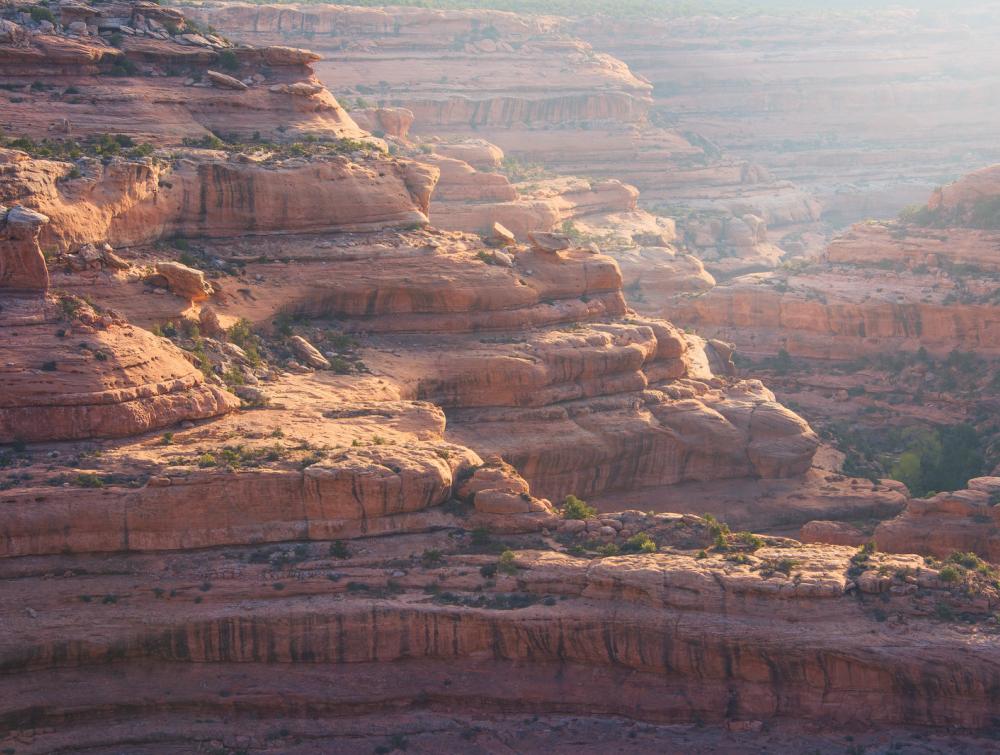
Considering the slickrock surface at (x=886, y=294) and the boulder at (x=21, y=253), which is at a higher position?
the boulder at (x=21, y=253)

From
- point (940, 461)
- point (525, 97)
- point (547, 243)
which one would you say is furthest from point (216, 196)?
point (525, 97)

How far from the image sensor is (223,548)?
39.0m

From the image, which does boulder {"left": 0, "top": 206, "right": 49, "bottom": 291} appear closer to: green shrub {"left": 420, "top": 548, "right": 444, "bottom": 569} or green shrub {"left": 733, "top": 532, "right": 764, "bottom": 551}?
green shrub {"left": 420, "top": 548, "right": 444, "bottom": 569}

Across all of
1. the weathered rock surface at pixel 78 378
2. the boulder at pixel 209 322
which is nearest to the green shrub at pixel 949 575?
the weathered rock surface at pixel 78 378

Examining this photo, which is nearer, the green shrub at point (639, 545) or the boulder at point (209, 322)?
the green shrub at point (639, 545)

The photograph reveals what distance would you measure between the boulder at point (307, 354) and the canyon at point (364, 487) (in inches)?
8.2

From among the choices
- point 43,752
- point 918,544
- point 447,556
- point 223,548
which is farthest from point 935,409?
point 43,752

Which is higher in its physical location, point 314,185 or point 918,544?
point 314,185

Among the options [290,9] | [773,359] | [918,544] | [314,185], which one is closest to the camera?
[918,544]

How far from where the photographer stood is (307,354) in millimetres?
48375

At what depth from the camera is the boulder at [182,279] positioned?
45.4m

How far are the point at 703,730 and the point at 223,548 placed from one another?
1245cm

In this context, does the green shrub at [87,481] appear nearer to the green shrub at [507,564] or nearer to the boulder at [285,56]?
the green shrub at [507,564]

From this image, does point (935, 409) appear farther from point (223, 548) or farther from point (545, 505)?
point (223, 548)
